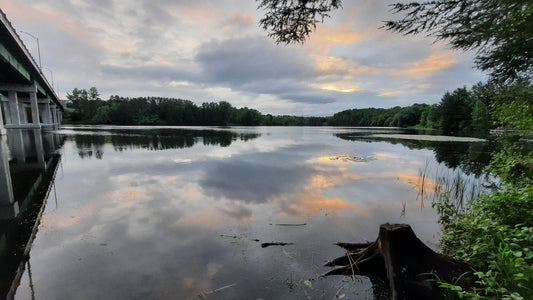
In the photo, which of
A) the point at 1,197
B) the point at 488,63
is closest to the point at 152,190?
the point at 1,197

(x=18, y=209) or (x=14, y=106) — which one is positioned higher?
(x=14, y=106)

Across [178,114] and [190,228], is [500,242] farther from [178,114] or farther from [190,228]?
[178,114]

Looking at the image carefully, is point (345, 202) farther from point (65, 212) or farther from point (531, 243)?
point (65, 212)

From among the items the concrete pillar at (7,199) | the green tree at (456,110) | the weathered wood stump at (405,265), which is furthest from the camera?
the green tree at (456,110)

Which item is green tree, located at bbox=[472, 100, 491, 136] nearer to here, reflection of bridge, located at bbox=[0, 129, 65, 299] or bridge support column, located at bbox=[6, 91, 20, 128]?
reflection of bridge, located at bbox=[0, 129, 65, 299]

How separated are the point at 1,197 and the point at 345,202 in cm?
1101

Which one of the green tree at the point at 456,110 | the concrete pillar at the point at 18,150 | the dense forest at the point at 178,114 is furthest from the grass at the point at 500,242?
the dense forest at the point at 178,114

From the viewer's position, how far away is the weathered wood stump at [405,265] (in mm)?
3123

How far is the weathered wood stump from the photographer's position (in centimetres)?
312

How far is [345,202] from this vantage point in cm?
764

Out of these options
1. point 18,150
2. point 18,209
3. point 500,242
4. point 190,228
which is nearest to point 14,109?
point 18,150

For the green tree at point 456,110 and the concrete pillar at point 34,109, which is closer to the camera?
the concrete pillar at point 34,109

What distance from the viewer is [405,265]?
3.41m

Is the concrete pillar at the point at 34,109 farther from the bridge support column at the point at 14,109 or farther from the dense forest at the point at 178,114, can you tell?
the dense forest at the point at 178,114
